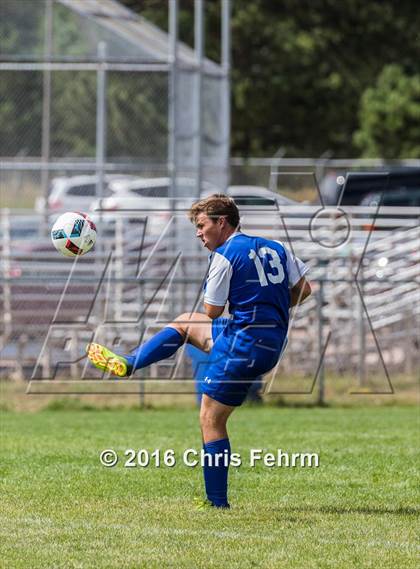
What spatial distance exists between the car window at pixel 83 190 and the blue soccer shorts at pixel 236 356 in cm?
1479

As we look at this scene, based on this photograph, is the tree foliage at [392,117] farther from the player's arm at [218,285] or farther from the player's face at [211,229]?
the player's arm at [218,285]

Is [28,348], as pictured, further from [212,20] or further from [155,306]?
[212,20]

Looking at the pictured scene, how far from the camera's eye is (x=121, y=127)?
63.4 feet

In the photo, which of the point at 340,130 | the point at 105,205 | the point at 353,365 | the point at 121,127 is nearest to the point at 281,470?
the point at 353,365

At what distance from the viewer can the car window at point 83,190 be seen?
2236 centimetres

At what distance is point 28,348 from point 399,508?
971 cm

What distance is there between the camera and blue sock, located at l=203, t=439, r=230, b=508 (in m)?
7.62

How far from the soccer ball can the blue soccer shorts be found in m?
1.86

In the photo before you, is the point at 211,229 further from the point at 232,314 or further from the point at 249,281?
the point at 232,314

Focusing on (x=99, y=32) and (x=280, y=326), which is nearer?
(x=280, y=326)

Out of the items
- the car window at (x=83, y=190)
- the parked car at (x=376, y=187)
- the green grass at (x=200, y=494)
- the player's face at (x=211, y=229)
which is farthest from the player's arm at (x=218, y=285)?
the parked car at (x=376, y=187)

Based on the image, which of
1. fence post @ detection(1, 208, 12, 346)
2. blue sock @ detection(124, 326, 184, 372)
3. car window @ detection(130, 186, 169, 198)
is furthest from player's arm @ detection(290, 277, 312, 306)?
car window @ detection(130, 186, 169, 198)

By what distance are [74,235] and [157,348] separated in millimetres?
1608

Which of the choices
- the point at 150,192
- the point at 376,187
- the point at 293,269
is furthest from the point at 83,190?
the point at 293,269
